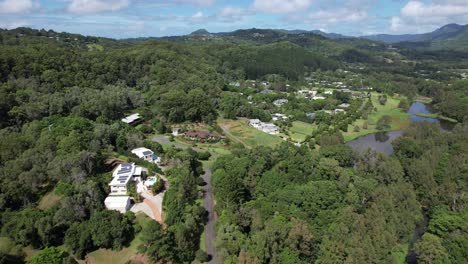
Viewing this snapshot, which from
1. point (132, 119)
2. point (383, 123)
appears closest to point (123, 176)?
point (132, 119)

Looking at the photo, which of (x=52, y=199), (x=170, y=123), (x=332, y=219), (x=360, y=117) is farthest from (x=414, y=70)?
(x=52, y=199)

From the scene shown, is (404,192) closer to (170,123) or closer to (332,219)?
(332,219)

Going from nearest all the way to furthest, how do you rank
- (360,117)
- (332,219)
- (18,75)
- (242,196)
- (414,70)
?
1. (332,219)
2. (242,196)
3. (18,75)
4. (360,117)
5. (414,70)

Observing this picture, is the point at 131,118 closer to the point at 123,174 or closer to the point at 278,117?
the point at 123,174

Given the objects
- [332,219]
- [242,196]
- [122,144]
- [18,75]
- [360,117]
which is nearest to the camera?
[332,219]

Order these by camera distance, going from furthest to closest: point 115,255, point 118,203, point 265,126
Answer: point 265,126, point 118,203, point 115,255

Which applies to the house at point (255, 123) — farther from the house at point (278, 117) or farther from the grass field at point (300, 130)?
the grass field at point (300, 130)
